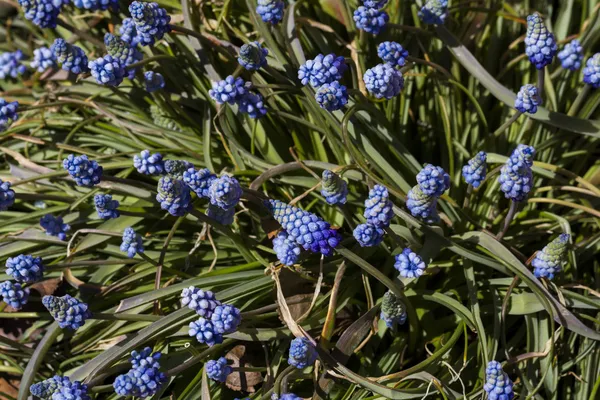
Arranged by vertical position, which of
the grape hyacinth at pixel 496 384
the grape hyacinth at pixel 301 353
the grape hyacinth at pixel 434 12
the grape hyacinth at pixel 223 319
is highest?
the grape hyacinth at pixel 434 12

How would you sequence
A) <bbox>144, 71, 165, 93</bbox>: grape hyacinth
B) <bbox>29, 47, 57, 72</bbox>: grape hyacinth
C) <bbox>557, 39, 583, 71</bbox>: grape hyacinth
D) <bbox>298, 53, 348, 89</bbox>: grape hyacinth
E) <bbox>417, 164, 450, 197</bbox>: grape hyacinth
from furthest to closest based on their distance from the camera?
<bbox>29, 47, 57, 72</bbox>: grape hyacinth → <bbox>144, 71, 165, 93</bbox>: grape hyacinth → <bbox>557, 39, 583, 71</bbox>: grape hyacinth → <bbox>298, 53, 348, 89</bbox>: grape hyacinth → <bbox>417, 164, 450, 197</bbox>: grape hyacinth

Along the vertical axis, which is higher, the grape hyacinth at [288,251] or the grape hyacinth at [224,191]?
the grape hyacinth at [224,191]

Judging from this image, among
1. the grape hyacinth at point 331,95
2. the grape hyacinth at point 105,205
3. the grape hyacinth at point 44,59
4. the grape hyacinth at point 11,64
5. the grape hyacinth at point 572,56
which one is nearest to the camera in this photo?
the grape hyacinth at point 331,95

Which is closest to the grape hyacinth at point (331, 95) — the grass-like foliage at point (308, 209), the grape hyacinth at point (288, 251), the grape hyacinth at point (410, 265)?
the grass-like foliage at point (308, 209)

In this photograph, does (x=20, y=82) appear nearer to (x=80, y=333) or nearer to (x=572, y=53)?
(x=80, y=333)

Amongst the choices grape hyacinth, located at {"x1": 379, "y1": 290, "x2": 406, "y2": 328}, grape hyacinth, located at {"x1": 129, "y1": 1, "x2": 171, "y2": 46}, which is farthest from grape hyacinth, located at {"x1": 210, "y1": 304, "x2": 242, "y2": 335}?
→ grape hyacinth, located at {"x1": 129, "y1": 1, "x2": 171, "y2": 46}

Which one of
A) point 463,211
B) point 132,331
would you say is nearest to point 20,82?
point 132,331

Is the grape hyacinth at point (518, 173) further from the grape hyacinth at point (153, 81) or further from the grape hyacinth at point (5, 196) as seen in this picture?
the grape hyacinth at point (5, 196)

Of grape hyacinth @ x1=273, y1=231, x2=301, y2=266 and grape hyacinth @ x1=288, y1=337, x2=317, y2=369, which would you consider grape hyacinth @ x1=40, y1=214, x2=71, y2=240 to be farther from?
grape hyacinth @ x1=288, y1=337, x2=317, y2=369
